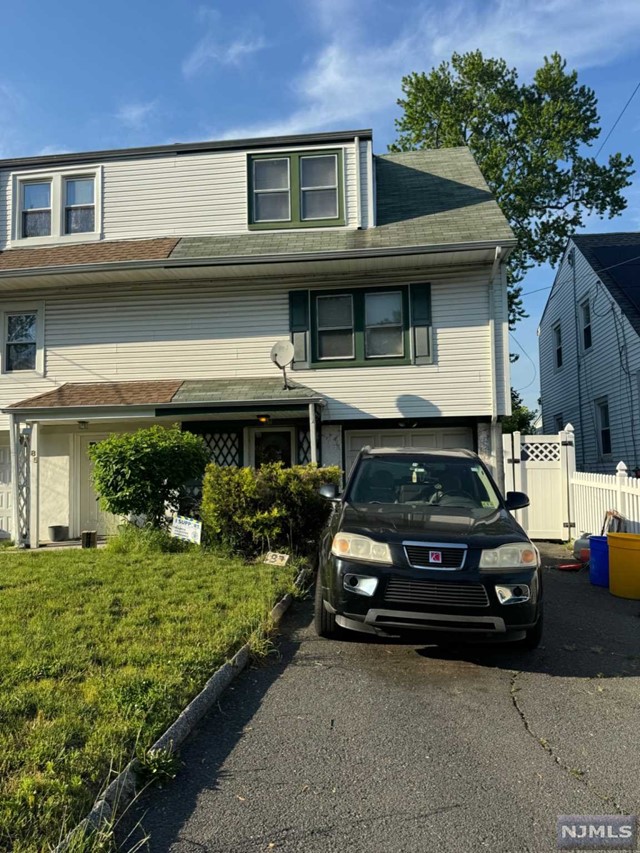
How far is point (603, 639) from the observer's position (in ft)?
18.0

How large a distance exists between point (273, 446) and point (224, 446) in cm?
101

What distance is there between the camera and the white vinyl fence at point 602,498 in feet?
26.9

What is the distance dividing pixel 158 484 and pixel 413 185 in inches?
360

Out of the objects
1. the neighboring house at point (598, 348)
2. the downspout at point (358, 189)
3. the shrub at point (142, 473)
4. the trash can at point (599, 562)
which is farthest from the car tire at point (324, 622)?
the neighboring house at point (598, 348)

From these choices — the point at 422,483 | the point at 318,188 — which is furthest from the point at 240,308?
the point at 422,483

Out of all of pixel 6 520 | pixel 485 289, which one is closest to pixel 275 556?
pixel 485 289

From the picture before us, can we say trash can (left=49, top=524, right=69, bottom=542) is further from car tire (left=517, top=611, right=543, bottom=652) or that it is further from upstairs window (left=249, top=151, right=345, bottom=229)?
car tire (left=517, top=611, right=543, bottom=652)

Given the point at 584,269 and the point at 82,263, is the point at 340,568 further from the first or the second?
the point at 584,269

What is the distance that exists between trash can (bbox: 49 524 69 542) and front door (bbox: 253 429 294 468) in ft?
13.5

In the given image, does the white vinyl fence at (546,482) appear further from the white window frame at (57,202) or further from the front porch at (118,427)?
the white window frame at (57,202)

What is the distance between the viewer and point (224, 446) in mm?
12438

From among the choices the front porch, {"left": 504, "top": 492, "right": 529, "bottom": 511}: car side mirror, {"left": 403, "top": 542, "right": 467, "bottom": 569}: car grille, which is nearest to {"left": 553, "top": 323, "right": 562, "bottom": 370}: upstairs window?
the front porch

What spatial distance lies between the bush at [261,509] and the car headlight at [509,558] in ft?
13.0

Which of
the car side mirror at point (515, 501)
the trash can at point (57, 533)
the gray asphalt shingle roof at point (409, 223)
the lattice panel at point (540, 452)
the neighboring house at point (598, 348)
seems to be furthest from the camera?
the neighboring house at point (598, 348)
